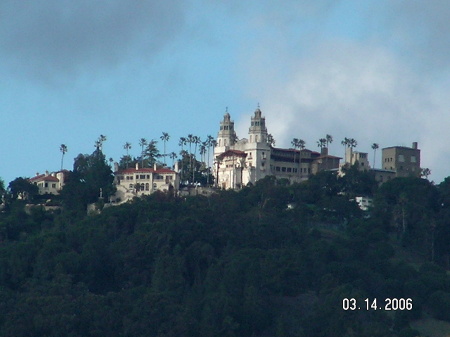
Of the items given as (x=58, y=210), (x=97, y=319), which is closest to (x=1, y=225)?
(x=58, y=210)

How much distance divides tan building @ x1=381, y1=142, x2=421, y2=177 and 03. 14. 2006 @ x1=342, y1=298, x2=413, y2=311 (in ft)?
139

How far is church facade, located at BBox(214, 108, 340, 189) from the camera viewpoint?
12256 cm

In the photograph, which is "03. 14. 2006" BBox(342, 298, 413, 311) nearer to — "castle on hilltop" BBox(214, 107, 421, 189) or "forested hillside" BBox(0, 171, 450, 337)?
"forested hillside" BBox(0, 171, 450, 337)

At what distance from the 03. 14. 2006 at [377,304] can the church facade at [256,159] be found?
3617 centimetres

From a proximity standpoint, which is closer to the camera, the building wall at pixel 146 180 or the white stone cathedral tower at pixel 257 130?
the building wall at pixel 146 180

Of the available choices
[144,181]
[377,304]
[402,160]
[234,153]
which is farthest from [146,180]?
[377,304]

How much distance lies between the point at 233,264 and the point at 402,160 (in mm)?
46314

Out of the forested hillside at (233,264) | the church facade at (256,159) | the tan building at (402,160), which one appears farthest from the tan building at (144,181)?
the tan building at (402,160)

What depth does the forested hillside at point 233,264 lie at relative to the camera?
76500 millimetres

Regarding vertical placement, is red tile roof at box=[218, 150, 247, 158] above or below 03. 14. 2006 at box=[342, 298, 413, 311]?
above

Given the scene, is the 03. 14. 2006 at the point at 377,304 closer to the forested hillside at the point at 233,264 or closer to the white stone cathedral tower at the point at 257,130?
the forested hillside at the point at 233,264

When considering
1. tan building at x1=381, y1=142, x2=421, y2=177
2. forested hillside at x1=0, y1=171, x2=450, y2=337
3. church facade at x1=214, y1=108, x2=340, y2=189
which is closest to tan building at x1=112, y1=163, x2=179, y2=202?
church facade at x1=214, y1=108, x2=340, y2=189

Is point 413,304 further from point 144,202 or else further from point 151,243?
point 144,202

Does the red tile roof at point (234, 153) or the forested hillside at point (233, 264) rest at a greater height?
the red tile roof at point (234, 153)
